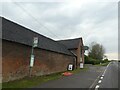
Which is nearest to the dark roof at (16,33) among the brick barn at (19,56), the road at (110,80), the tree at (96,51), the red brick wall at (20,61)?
the brick barn at (19,56)

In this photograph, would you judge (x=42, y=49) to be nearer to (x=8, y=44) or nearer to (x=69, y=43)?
(x=8, y=44)

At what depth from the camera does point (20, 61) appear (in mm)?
16500

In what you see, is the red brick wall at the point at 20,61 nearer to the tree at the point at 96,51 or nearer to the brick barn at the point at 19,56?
the brick barn at the point at 19,56

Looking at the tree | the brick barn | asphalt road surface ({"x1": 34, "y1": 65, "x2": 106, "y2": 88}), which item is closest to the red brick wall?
the brick barn

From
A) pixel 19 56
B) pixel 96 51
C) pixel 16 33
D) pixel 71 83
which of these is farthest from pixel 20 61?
pixel 96 51

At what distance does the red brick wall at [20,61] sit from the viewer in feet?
47.2

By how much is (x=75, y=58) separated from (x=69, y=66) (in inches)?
312

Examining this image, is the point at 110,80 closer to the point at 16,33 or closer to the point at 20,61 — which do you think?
the point at 20,61

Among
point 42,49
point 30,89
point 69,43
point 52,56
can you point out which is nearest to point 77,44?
point 69,43

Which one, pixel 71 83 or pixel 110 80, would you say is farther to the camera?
pixel 110 80

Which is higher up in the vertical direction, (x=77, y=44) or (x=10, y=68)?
(x=77, y=44)

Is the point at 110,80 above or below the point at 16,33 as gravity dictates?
below

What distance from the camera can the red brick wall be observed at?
14391mm

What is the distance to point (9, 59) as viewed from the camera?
14.8 m
